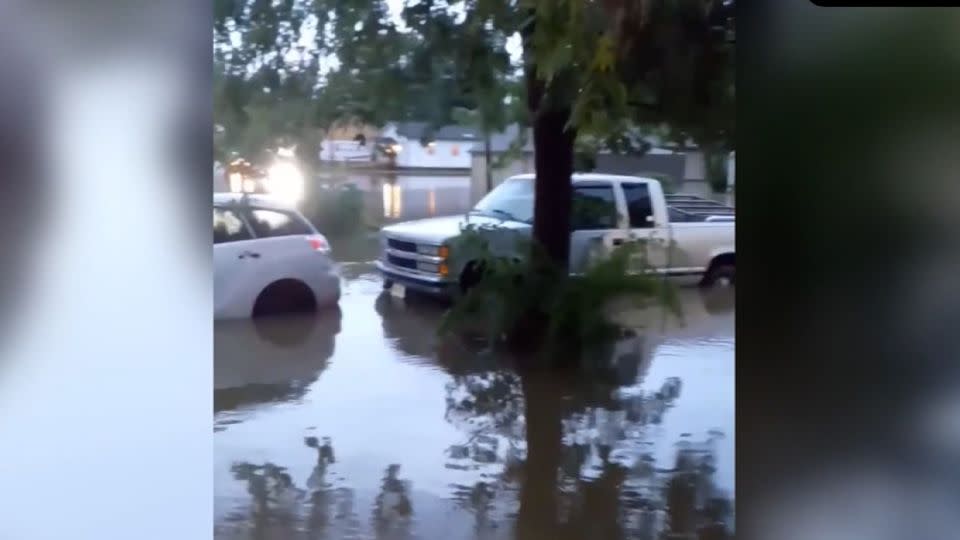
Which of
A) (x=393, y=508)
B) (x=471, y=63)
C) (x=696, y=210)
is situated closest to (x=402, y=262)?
(x=471, y=63)

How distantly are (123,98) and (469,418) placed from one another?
7.48ft

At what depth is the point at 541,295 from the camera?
4.44 meters

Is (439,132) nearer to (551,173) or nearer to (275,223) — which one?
(551,173)

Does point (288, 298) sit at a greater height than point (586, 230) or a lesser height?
lesser

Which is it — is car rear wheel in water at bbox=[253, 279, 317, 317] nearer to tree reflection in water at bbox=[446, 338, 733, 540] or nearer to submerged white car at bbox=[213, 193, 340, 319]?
submerged white car at bbox=[213, 193, 340, 319]

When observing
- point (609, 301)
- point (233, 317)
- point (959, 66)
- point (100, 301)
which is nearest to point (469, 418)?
point (609, 301)

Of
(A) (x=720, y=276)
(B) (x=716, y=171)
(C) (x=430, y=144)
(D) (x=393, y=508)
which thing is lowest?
(D) (x=393, y=508)

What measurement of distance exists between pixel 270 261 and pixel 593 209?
1585mm

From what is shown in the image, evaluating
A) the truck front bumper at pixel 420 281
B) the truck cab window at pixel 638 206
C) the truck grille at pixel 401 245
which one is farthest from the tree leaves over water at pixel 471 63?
the truck front bumper at pixel 420 281

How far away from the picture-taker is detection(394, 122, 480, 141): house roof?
3791 mm

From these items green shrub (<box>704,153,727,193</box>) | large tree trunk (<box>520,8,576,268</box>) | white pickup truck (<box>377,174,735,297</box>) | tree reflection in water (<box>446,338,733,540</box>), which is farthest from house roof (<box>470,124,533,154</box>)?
tree reflection in water (<box>446,338,733,540</box>)

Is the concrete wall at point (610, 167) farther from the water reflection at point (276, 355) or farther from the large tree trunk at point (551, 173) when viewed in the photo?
the water reflection at point (276, 355)

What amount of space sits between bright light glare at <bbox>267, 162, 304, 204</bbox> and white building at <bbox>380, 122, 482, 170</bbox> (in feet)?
1.29

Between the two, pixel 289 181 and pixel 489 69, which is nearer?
pixel 289 181
